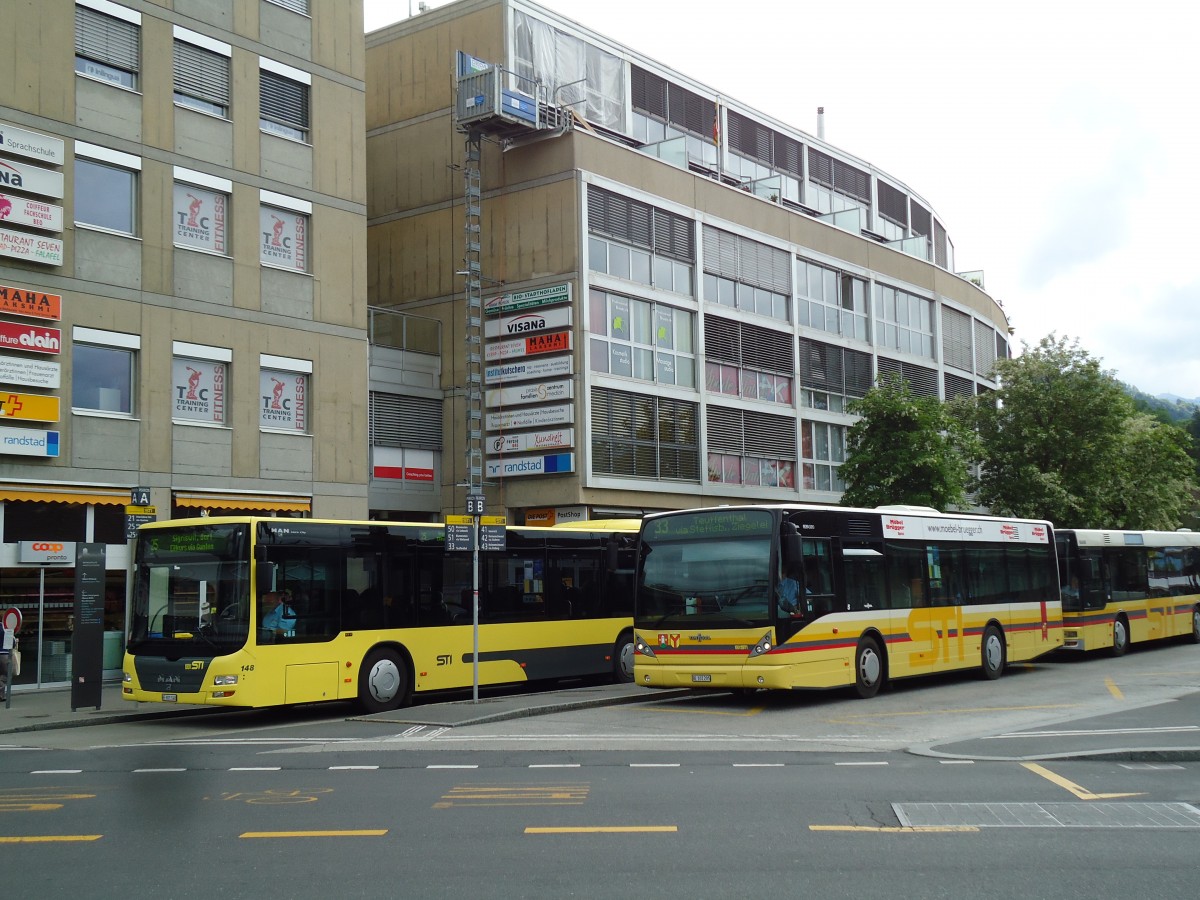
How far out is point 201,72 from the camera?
2764cm

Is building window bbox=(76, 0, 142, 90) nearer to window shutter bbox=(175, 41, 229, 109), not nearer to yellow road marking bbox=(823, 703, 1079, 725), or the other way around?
window shutter bbox=(175, 41, 229, 109)

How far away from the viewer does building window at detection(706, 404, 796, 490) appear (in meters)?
39.6

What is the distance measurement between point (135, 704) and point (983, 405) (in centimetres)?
3076

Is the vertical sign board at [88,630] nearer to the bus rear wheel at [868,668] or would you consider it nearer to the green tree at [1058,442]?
the bus rear wheel at [868,668]

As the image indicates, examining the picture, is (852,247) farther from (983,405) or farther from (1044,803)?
(1044,803)

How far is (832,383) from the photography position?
148 feet

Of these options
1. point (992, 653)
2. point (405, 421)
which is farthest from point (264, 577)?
point (405, 421)

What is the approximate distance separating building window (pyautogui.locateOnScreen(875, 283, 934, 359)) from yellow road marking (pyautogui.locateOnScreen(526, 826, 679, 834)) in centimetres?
3996

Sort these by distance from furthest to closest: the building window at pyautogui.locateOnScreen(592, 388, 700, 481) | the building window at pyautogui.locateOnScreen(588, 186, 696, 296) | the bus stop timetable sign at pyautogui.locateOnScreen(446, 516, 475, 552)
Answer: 1. the building window at pyautogui.locateOnScreen(588, 186, 696, 296)
2. the building window at pyautogui.locateOnScreen(592, 388, 700, 481)
3. the bus stop timetable sign at pyautogui.locateOnScreen(446, 516, 475, 552)

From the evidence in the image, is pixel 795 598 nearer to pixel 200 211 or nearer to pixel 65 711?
pixel 65 711

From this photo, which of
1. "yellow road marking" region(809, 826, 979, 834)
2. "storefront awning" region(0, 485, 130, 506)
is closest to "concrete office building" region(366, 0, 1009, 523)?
"storefront awning" region(0, 485, 130, 506)

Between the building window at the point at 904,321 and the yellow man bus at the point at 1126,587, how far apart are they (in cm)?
1681

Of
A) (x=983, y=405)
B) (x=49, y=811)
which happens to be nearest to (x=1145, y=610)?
(x=983, y=405)

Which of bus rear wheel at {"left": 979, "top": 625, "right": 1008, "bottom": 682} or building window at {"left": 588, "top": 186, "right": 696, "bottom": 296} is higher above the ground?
building window at {"left": 588, "top": 186, "right": 696, "bottom": 296}
